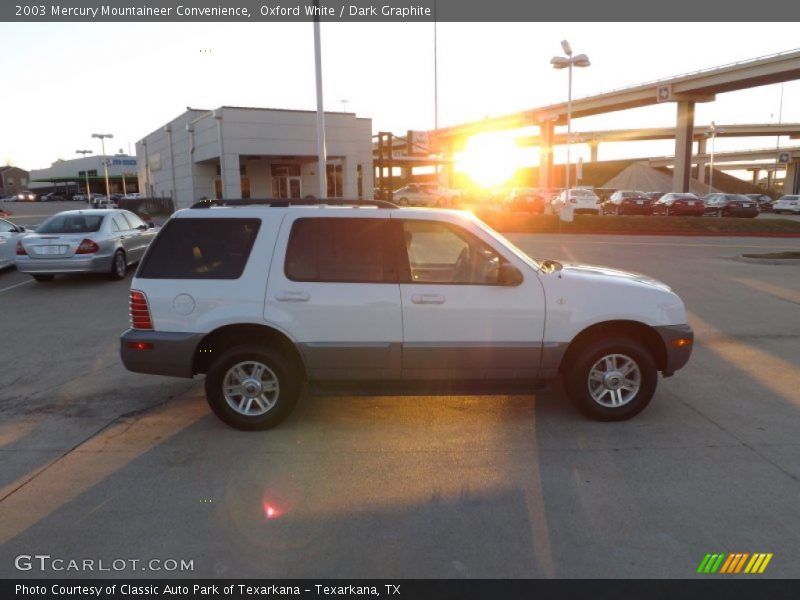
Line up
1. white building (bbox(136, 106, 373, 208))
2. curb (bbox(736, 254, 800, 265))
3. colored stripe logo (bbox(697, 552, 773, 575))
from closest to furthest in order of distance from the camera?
colored stripe logo (bbox(697, 552, 773, 575)) < curb (bbox(736, 254, 800, 265)) < white building (bbox(136, 106, 373, 208))

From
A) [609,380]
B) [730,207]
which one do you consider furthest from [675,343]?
[730,207]

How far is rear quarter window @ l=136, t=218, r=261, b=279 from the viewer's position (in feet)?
16.0

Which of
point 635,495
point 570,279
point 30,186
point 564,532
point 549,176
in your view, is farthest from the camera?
point 30,186

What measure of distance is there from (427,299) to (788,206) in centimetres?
4943

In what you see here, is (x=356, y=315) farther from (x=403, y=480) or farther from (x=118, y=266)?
(x=118, y=266)

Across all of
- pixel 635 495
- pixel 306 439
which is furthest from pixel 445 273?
pixel 635 495

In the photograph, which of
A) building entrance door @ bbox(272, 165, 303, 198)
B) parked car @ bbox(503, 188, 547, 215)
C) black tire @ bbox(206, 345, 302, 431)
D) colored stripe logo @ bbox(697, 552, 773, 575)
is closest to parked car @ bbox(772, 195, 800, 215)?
parked car @ bbox(503, 188, 547, 215)

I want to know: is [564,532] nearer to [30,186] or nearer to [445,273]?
[445,273]

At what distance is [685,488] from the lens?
3.99 m

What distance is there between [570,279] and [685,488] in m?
1.81

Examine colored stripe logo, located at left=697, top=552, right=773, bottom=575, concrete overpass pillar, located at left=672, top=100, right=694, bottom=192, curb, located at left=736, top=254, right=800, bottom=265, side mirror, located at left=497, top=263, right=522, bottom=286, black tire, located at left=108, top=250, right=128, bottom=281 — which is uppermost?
concrete overpass pillar, located at left=672, top=100, right=694, bottom=192

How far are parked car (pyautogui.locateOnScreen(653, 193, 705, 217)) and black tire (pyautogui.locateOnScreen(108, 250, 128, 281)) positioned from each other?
33.5 m

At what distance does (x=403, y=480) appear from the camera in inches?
162

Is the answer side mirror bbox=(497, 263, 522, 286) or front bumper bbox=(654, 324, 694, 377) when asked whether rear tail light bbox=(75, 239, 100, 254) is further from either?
front bumper bbox=(654, 324, 694, 377)
